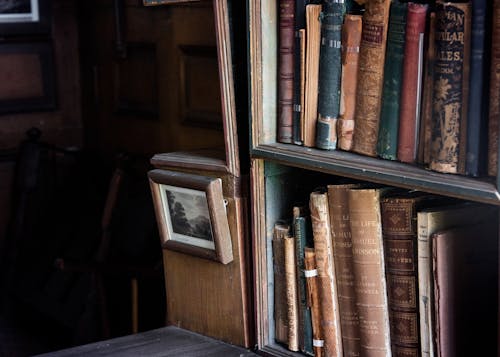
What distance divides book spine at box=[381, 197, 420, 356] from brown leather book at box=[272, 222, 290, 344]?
12.2 inches

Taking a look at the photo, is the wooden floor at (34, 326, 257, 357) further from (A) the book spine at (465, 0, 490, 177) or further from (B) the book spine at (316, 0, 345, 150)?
(A) the book spine at (465, 0, 490, 177)

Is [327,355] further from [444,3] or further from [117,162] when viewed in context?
[117,162]

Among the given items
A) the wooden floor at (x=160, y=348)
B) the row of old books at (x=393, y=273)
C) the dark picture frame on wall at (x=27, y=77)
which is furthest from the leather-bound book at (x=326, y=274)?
the dark picture frame on wall at (x=27, y=77)

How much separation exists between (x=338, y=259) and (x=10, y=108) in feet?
8.02

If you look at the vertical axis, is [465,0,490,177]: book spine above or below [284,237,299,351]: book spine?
above

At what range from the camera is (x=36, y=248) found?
3824mm

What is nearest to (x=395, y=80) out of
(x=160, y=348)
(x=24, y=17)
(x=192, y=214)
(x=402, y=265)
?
(x=402, y=265)

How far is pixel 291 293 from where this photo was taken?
1892 millimetres

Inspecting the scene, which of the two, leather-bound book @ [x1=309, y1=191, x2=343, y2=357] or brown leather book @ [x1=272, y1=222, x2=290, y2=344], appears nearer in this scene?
leather-bound book @ [x1=309, y1=191, x2=343, y2=357]

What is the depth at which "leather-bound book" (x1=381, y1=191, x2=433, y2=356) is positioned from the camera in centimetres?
163

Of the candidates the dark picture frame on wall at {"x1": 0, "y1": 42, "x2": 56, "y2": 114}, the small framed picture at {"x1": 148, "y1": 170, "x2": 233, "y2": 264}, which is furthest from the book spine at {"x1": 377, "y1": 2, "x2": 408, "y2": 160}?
the dark picture frame on wall at {"x1": 0, "y1": 42, "x2": 56, "y2": 114}

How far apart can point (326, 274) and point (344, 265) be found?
0.05m

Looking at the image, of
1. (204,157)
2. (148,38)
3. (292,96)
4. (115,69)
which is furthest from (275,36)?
(115,69)

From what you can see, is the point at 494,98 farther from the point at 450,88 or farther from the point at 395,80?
the point at 395,80
